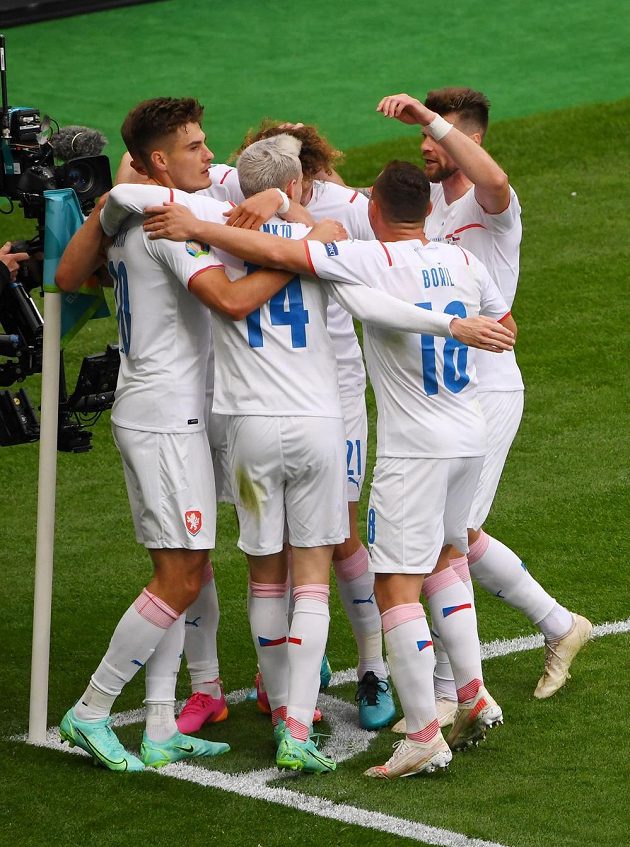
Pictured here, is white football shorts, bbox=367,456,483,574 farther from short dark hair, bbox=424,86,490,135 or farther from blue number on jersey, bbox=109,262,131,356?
short dark hair, bbox=424,86,490,135

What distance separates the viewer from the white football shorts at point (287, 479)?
184 inches

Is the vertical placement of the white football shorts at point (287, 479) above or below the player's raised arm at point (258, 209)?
below

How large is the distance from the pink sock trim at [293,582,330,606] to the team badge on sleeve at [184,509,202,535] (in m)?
0.38

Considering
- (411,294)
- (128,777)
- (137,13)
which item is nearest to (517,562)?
(411,294)

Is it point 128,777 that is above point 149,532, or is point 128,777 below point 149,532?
below

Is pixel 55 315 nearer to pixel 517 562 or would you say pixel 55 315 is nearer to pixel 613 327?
pixel 517 562

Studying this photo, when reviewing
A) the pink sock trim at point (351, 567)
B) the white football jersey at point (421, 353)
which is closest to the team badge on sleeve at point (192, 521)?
the white football jersey at point (421, 353)

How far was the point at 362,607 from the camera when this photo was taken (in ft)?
17.5

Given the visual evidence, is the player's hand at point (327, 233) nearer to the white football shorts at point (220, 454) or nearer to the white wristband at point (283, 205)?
the white wristband at point (283, 205)

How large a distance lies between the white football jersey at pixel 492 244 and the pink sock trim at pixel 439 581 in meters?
0.72

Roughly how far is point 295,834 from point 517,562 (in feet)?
4.81

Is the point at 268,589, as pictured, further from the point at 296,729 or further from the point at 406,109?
the point at 406,109

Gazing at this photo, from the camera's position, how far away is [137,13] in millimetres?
16531

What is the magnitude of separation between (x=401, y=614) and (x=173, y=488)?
816 mm
